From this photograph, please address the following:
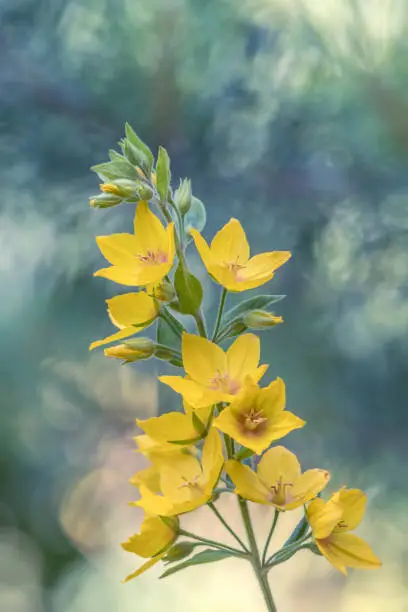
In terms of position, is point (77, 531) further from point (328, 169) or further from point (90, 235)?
point (328, 169)

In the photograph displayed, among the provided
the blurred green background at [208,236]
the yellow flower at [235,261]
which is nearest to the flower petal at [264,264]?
the yellow flower at [235,261]

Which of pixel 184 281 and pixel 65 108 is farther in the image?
pixel 65 108

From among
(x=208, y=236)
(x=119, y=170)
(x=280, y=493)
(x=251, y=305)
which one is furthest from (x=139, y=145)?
(x=208, y=236)

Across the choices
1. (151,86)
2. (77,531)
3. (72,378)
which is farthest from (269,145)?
(77,531)

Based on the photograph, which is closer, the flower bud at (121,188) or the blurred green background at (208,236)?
the flower bud at (121,188)

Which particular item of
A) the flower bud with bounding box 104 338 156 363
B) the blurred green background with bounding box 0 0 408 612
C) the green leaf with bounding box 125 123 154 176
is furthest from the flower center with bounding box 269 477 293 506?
the blurred green background with bounding box 0 0 408 612

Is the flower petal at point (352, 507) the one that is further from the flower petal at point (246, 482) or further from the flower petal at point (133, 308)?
the flower petal at point (133, 308)

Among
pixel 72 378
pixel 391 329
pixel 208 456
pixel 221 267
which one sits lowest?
pixel 208 456
